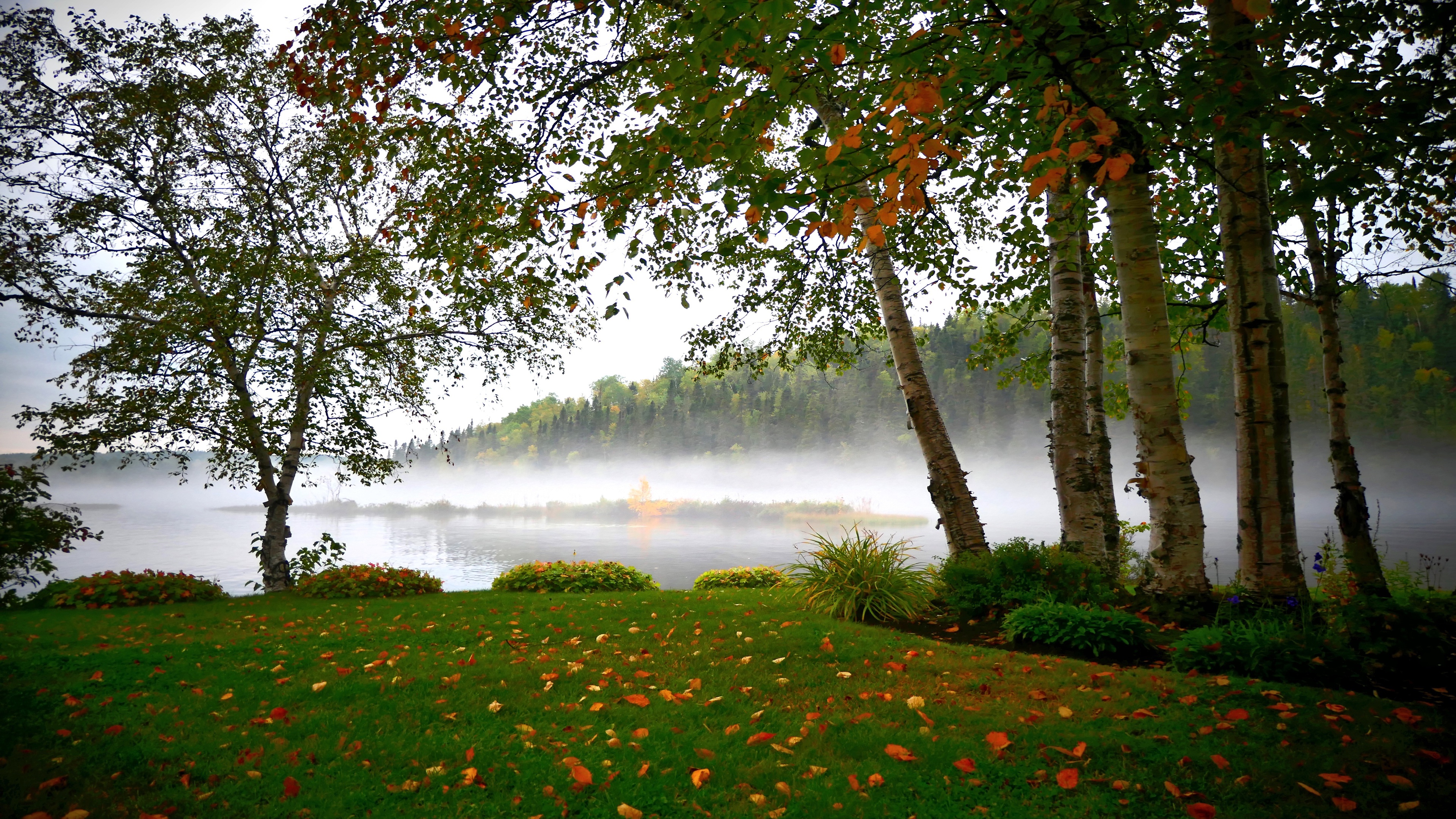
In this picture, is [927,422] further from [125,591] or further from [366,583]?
[125,591]

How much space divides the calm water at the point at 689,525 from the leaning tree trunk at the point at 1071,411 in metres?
11.5

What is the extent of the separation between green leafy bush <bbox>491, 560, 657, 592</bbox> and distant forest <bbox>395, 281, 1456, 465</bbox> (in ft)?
17.0

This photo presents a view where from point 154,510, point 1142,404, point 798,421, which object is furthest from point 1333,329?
point 154,510

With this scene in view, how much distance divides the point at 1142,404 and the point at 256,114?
1553 cm

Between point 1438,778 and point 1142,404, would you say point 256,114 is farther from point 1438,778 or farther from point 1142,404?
point 1438,778

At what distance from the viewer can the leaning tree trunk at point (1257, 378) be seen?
5.20 m

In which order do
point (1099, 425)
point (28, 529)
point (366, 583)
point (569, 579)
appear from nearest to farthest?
point (1099, 425) → point (28, 529) → point (366, 583) → point (569, 579)

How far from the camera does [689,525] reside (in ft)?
200

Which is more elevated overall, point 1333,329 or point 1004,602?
point 1333,329

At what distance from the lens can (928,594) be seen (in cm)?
700

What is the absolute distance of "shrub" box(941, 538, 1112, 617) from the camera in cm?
620

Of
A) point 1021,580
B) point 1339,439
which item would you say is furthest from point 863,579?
point 1339,439

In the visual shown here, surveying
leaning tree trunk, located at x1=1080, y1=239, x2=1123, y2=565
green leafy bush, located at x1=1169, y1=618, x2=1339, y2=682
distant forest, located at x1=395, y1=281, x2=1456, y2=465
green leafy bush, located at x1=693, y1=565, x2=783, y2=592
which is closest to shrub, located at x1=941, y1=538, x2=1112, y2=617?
green leafy bush, located at x1=1169, y1=618, x2=1339, y2=682

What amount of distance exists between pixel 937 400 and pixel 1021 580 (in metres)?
25.6
